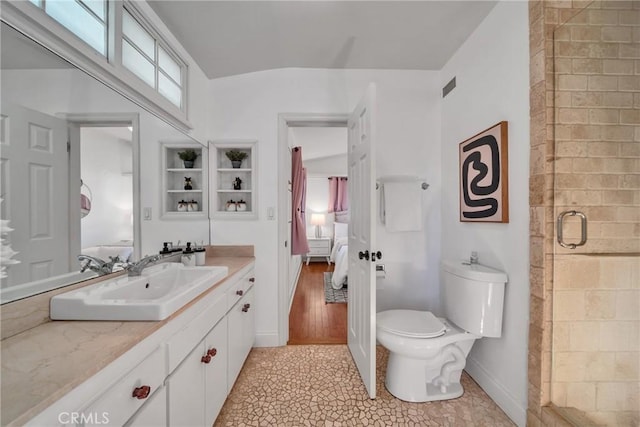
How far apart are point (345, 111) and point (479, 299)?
1.72 meters

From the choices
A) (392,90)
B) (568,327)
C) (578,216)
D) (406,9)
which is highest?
(406,9)

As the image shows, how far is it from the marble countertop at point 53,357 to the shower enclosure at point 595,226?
1813 mm

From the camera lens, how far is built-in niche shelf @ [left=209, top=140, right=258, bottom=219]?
2203 millimetres

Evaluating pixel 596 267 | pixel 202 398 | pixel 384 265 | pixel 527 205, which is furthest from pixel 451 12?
pixel 202 398

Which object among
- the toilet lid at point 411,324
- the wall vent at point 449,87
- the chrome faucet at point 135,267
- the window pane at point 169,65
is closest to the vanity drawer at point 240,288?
the chrome faucet at point 135,267

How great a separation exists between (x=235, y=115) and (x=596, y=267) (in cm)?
256

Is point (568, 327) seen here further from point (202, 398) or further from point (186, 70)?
point (186, 70)

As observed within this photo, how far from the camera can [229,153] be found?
2.23m

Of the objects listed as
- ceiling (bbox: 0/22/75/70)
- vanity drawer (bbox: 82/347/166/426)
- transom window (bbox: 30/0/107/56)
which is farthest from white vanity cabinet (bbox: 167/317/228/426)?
transom window (bbox: 30/0/107/56)

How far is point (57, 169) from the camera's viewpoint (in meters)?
0.98

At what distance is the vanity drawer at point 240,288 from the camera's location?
1.53 metres

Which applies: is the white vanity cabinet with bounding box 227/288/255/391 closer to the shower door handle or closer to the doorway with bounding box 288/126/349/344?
the doorway with bounding box 288/126/349/344

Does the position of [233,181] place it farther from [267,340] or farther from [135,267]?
[267,340]

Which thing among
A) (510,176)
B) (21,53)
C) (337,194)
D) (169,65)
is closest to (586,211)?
(510,176)
